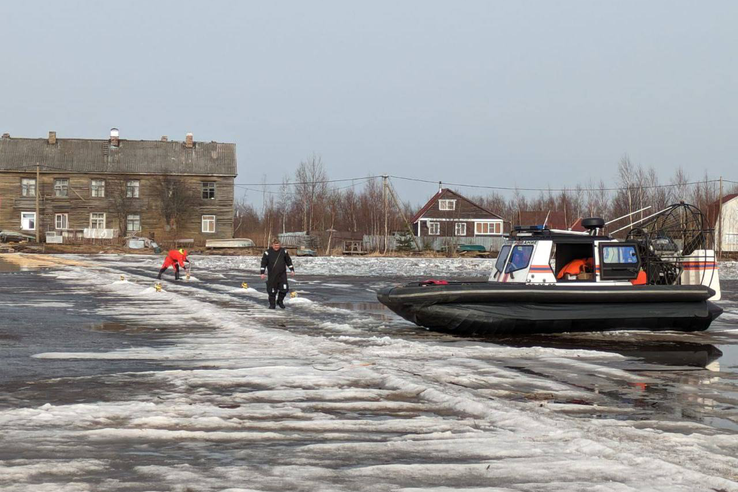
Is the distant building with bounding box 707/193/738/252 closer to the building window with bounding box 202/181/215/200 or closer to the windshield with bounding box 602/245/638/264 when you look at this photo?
the building window with bounding box 202/181/215/200

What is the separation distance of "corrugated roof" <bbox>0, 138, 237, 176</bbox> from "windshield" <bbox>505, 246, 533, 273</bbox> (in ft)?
176

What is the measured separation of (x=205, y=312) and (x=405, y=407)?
9.88 meters

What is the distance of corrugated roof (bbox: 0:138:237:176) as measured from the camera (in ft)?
218

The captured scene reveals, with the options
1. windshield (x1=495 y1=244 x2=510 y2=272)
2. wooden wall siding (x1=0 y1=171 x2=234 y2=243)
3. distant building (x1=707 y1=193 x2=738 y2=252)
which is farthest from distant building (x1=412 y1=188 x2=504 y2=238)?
windshield (x1=495 y1=244 x2=510 y2=272)

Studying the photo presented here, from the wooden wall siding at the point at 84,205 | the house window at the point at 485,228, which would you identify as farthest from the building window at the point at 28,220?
the house window at the point at 485,228

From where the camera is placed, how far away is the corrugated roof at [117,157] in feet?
218

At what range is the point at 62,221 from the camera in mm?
66438

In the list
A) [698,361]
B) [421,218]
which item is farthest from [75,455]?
[421,218]

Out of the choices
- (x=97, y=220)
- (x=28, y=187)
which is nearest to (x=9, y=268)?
(x=97, y=220)

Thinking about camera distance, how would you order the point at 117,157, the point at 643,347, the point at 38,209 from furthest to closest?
the point at 117,157
the point at 38,209
the point at 643,347

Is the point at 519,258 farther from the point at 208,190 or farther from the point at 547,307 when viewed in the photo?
the point at 208,190

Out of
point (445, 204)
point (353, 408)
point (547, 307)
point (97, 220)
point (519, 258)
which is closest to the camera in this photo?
point (353, 408)

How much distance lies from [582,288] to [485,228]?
241ft

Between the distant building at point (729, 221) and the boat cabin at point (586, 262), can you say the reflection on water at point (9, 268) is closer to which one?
the boat cabin at point (586, 262)
